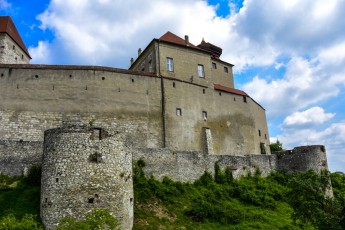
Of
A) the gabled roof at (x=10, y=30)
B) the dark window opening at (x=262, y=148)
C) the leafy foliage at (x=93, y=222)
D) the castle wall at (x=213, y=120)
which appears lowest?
the leafy foliage at (x=93, y=222)

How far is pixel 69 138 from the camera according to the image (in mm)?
20516

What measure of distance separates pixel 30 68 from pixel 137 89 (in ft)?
33.0

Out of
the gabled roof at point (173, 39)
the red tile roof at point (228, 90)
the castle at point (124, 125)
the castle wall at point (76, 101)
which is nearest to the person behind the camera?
the castle at point (124, 125)

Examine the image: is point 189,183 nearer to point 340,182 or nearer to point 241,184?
point 241,184

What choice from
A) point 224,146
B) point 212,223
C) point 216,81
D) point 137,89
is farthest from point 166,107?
point 212,223

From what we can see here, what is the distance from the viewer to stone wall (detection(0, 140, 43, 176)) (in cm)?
2638

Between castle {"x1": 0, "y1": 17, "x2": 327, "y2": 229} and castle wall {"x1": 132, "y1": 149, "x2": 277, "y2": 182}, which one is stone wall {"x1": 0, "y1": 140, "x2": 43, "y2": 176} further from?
castle wall {"x1": 132, "y1": 149, "x2": 277, "y2": 182}

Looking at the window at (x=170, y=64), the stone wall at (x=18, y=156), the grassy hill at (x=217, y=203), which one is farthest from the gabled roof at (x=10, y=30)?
the grassy hill at (x=217, y=203)

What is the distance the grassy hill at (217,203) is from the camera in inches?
802

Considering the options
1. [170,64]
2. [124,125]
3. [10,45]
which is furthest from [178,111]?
[10,45]

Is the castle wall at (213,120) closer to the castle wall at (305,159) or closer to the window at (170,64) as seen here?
the window at (170,64)

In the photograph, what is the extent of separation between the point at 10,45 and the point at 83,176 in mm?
36111

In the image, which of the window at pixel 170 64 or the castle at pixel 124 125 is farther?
the window at pixel 170 64

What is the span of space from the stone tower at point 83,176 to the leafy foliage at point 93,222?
719mm
